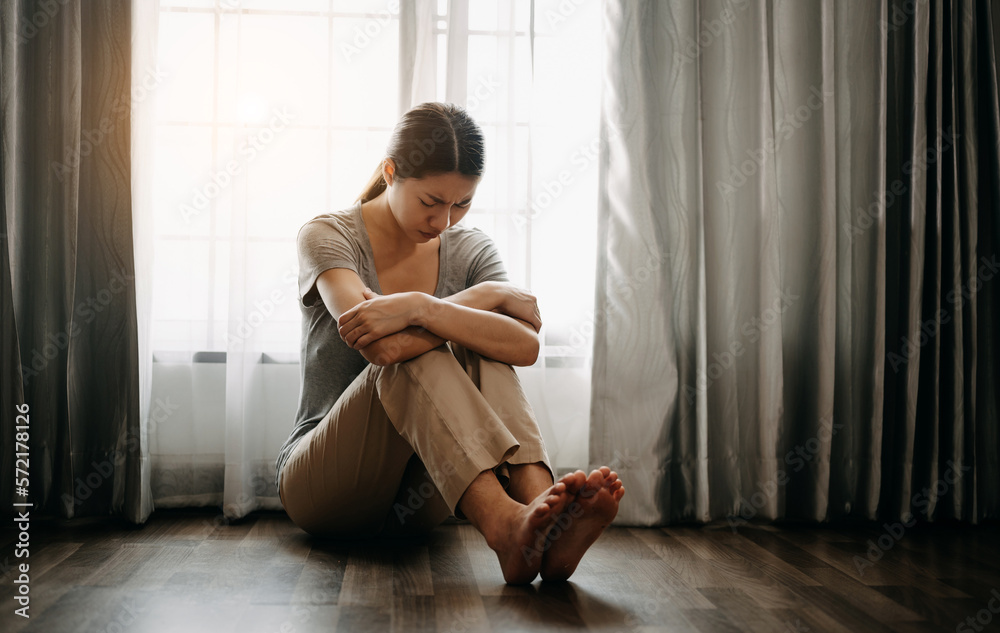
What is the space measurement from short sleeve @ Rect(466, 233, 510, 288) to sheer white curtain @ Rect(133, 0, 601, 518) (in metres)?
0.30

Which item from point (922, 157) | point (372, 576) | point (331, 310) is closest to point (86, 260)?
point (331, 310)

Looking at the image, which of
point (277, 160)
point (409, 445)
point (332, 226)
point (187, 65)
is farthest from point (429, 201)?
point (187, 65)

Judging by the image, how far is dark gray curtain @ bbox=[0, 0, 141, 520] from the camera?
193cm

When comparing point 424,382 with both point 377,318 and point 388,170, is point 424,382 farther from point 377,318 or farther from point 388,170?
point 388,170

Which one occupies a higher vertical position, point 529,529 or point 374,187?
point 374,187

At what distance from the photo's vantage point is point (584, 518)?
1.23 m

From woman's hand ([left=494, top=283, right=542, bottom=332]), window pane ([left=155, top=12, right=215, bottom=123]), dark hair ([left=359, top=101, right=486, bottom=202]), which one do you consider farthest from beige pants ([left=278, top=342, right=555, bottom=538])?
window pane ([left=155, top=12, right=215, bottom=123])

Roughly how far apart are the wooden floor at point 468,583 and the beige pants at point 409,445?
0.09m

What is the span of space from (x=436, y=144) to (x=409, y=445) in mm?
617

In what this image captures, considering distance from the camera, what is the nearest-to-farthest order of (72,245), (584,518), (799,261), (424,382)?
(584,518) < (424,382) < (72,245) < (799,261)

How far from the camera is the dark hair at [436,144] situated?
157 centimetres

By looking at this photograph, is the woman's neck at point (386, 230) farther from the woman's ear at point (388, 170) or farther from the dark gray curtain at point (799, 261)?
the dark gray curtain at point (799, 261)

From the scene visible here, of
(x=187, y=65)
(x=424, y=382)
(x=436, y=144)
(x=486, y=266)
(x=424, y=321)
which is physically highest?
(x=187, y=65)

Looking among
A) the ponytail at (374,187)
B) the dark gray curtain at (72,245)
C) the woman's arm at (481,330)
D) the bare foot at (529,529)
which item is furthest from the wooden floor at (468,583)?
the ponytail at (374,187)
